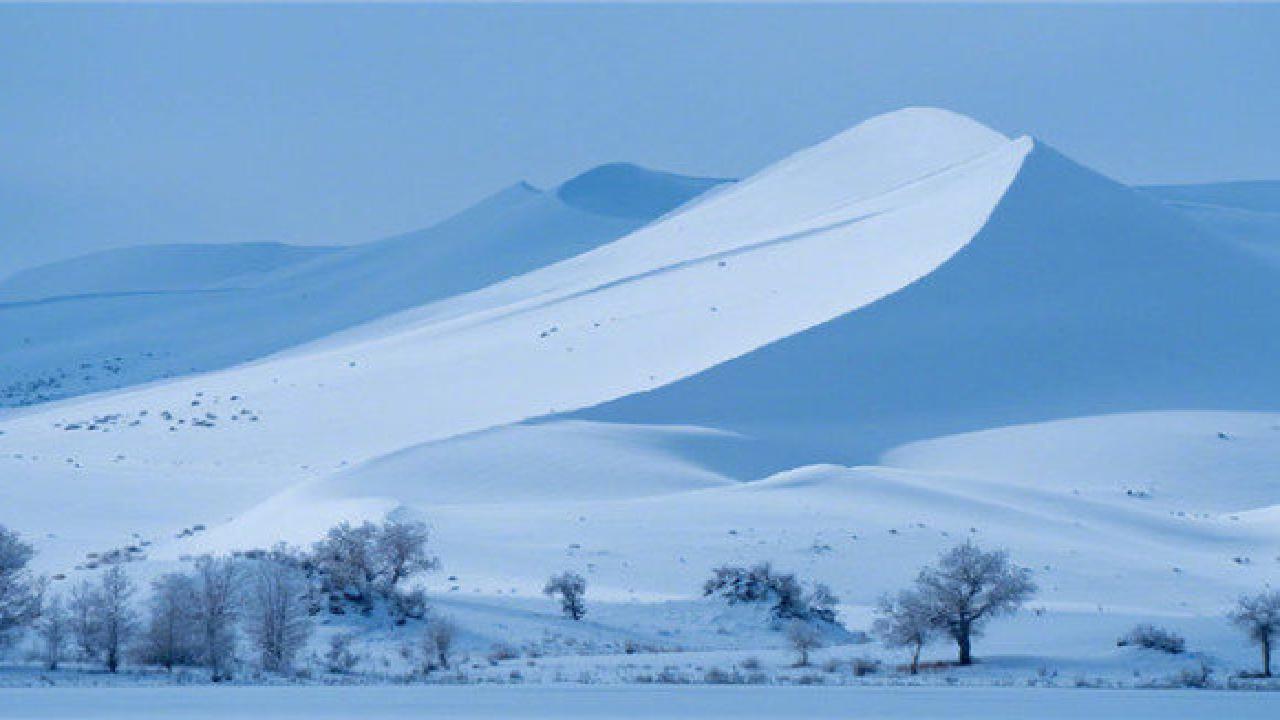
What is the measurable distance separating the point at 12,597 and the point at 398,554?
832cm

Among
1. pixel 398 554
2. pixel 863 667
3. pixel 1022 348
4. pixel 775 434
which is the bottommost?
pixel 863 667

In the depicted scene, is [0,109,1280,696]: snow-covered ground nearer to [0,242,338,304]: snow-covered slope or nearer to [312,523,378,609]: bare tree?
[312,523,378,609]: bare tree

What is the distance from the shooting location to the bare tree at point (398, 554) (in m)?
35.9

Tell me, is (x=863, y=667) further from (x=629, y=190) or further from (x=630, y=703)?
(x=629, y=190)

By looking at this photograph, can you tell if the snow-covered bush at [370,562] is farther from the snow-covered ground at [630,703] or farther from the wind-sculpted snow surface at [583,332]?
the wind-sculpted snow surface at [583,332]

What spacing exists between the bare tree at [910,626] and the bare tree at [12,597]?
11.8m

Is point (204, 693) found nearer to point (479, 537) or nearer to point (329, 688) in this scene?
point (329, 688)

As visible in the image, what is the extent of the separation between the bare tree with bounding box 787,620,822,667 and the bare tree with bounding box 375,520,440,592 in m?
7.04

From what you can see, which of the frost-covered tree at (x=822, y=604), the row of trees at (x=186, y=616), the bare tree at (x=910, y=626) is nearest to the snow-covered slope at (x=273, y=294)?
the frost-covered tree at (x=822, y=604)

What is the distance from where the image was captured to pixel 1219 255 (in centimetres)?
6838

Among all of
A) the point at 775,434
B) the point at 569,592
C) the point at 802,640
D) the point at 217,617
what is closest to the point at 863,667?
the point at 802,640

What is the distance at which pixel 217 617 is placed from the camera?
91.2 ft

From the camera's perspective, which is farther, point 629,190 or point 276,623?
point 629,190

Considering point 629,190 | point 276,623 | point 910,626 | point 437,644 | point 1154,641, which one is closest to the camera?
point 276,623
